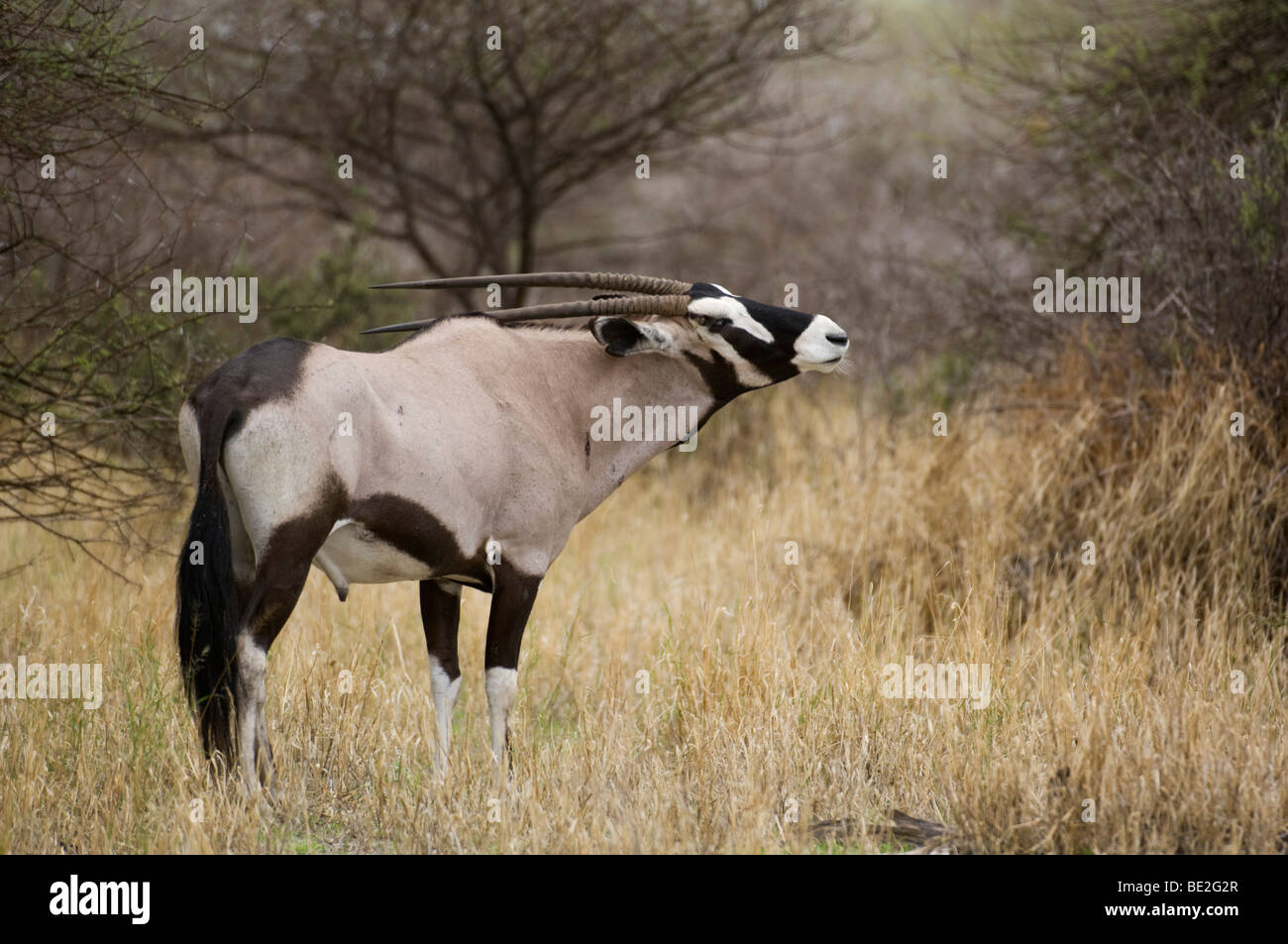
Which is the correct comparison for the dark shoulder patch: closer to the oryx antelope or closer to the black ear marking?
the oryx antelope

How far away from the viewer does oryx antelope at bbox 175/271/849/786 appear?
4176 millimetres

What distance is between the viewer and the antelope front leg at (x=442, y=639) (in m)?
5.13

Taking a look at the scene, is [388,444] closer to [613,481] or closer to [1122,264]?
[613,481]

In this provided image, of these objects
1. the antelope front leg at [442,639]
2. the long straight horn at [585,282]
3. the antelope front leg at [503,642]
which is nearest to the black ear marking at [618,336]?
the long straight horn at [585,282]

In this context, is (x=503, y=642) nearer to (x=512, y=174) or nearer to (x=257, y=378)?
(x=257, y=378)

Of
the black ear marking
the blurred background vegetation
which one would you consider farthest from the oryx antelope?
the blurred background vegetation

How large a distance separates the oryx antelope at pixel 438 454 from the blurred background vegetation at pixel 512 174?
72.3 inches

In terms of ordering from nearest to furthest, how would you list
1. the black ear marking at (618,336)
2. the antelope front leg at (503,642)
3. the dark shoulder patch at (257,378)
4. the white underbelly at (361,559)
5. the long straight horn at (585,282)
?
the dark shoulder patch at (257,378)
the white underbelly at (361,559)
the antelope front leg at (503,642)
the long straight horn at (585,282)
the black ear marking at (618,336)

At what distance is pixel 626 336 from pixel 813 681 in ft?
5.51

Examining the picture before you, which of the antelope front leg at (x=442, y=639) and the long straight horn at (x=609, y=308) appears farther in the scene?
the antelope front leg at (x=442, y=639)

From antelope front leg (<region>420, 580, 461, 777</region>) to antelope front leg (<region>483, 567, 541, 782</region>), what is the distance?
22 centimetres

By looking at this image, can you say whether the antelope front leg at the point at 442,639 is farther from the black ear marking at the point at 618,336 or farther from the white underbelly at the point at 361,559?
the black ear marking at the point at 618,336

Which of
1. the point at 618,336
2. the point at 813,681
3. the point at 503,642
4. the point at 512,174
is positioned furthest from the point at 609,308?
the point at 512,174

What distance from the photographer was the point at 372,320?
10.8 meters
